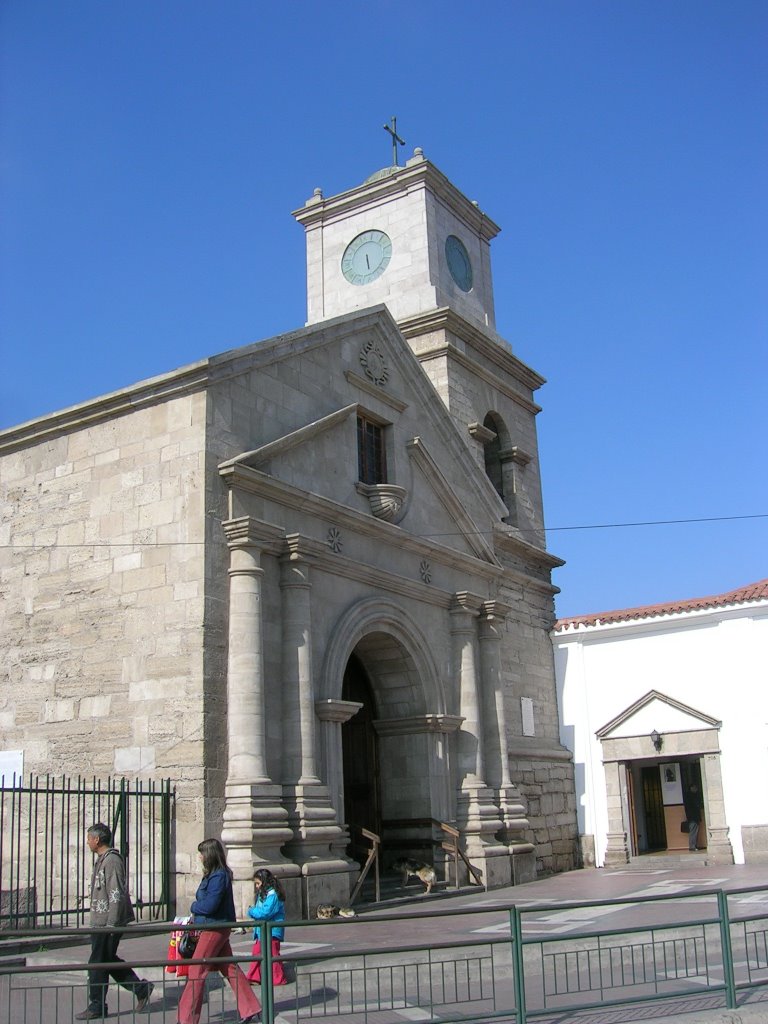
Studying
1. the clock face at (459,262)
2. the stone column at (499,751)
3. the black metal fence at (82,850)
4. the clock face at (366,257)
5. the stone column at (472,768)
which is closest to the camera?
the black metal fence at (82,850)

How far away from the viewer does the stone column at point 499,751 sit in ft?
59.5

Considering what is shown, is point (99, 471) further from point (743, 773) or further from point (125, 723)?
point (743, 773)

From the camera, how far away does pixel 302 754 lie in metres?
13.9

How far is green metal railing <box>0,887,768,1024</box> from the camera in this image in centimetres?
672

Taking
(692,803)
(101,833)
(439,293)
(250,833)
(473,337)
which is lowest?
(692,803)

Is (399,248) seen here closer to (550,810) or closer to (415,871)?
(550,810)

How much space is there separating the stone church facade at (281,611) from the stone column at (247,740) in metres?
0.03

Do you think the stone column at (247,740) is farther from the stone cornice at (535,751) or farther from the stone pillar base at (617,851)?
the stone pillar base at (617,851)

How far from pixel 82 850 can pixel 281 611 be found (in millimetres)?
3738

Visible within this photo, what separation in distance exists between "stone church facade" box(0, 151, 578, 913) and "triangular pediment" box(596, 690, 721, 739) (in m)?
2.58

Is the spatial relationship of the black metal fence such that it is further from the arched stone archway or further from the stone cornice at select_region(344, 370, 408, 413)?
the stone cornice at select_region(344, 370, 408, 413)

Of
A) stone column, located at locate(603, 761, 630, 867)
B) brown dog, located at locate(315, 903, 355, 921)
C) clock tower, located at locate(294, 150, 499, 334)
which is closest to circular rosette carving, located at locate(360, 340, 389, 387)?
clock tower, located at locate(294, 150, 499, 334)

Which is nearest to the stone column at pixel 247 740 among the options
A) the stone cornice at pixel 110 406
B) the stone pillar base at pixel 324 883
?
the stone pillar base at pixel 324 883

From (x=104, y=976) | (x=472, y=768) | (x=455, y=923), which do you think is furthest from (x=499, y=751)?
(x=104, y=976)
